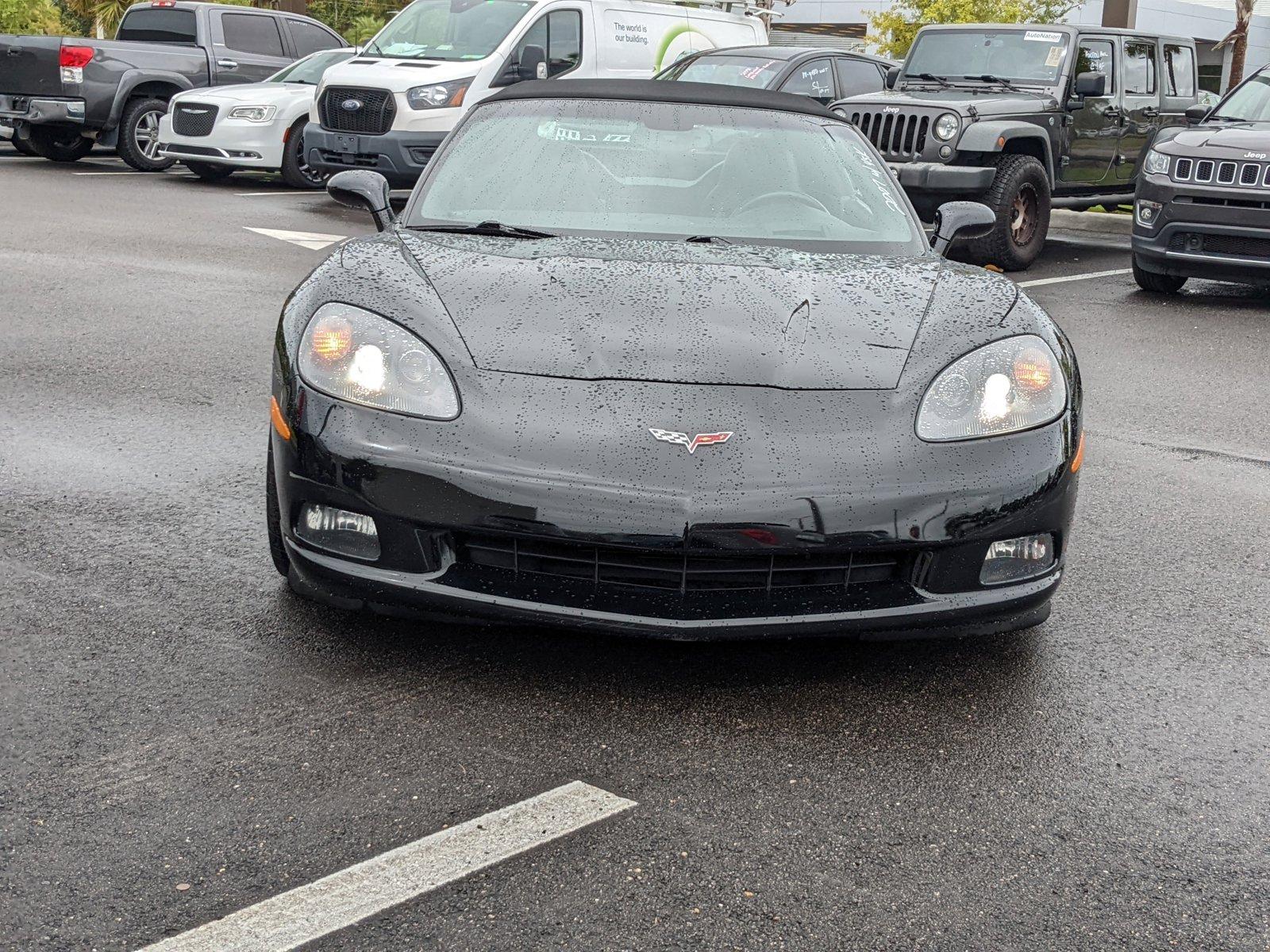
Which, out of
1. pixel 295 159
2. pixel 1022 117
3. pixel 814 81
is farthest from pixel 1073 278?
pixel 295 159

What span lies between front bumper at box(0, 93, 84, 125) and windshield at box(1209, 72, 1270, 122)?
11717mm

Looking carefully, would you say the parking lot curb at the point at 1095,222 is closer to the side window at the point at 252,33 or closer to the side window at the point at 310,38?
the side window at the point at 310,38

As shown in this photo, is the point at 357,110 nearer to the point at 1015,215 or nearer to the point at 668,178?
the point at 1015,215

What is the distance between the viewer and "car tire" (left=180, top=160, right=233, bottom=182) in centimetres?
1622

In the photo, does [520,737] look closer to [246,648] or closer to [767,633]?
[767,633]

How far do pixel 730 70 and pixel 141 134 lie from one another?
7465mm

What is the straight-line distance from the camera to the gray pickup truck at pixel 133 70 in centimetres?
1630

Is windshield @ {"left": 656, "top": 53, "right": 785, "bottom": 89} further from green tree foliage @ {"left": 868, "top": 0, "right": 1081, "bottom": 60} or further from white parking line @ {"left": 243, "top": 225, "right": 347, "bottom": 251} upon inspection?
green tree foliage @ {"left": 868, "top": 0, "right": 1081, "bottom": 60}

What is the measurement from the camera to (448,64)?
13.6 metres

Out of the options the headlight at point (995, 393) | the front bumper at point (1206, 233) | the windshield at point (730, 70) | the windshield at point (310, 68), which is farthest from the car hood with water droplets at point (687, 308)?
the windshield at point (310, 68)

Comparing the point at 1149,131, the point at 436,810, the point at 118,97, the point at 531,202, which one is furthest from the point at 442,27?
the point at 436,810

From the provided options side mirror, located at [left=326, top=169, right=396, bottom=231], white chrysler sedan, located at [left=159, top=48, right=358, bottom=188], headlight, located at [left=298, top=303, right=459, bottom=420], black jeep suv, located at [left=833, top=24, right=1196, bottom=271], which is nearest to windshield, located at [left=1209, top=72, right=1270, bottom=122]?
black jeep suv, located at [left=833, top=24, right=1196, bottom=271]

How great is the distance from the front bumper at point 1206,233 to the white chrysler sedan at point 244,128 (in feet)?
27.3

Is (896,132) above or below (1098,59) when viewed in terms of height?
below
